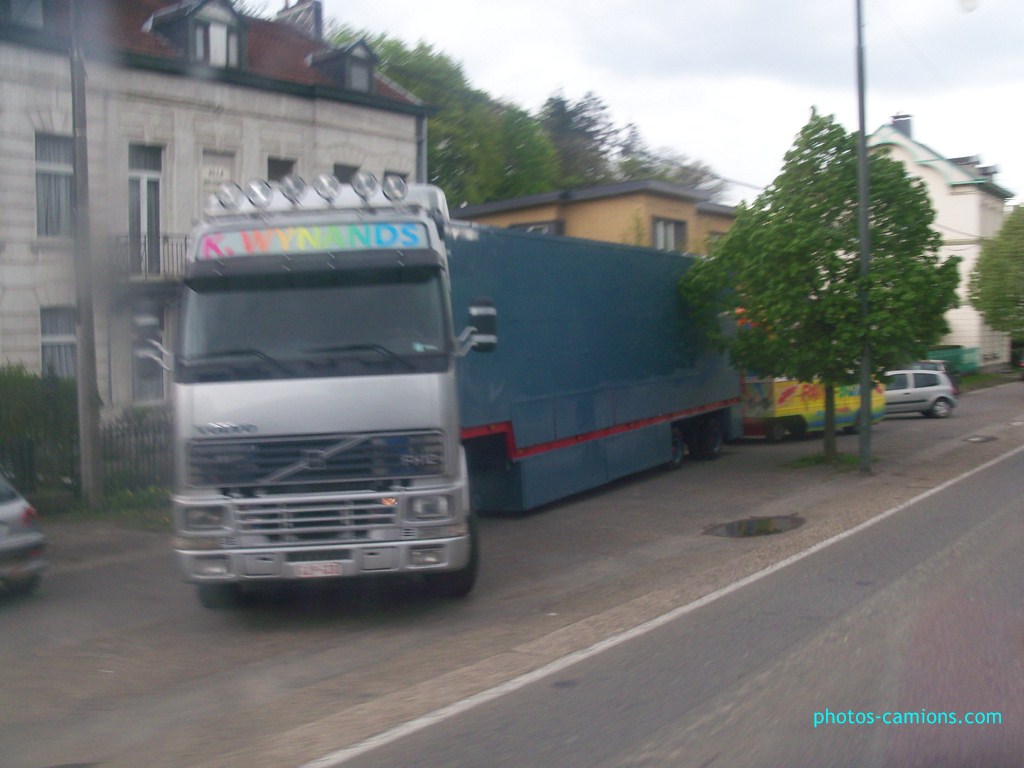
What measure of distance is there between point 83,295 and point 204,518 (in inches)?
264

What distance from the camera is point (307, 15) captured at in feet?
96.5

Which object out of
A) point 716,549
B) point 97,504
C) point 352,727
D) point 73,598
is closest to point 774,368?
point 716,549

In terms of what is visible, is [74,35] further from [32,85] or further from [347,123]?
[347,123]

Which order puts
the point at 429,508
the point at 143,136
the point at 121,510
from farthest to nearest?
the point at 143,136 → the point at 121,510 → the point at 429,508

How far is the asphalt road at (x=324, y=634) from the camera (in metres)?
5.91

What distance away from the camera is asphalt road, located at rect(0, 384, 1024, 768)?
5.91 metres

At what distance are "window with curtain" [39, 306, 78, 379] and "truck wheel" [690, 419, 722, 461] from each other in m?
11.2

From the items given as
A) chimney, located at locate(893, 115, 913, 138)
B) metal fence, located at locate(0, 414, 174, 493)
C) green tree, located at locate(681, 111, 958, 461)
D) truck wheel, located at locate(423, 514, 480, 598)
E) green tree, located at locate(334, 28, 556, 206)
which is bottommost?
truck wheel, located at locate(423, 514, 480, 598)

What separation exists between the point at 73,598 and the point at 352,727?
197 inches

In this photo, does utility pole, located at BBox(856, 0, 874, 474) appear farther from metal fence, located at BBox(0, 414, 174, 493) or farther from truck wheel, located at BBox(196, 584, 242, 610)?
truck wheel, located at BBox(196, 584, 242, 610)

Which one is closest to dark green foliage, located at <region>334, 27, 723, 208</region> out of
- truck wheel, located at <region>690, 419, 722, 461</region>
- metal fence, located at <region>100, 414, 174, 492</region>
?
truck wheel, located at <region>690, 419, 722, 461</region>

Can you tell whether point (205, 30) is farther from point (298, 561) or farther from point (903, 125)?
point (903, 125)

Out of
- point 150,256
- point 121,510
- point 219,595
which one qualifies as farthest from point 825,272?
point 219,595

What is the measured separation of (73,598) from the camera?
9.66 m
